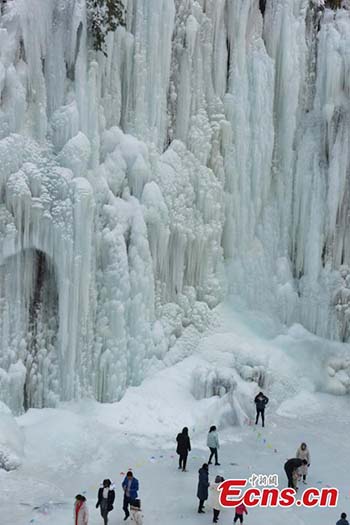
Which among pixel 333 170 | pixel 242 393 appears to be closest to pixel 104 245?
pixel 242 393

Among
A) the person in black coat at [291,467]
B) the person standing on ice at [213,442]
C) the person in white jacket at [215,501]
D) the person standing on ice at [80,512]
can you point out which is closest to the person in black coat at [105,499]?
the person standing on ice at [80,512]

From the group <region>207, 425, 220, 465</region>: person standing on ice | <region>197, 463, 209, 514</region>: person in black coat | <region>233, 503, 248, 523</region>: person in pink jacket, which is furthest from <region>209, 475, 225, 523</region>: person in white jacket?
<region>207, 425, 220, 465</region>: person standing on ice

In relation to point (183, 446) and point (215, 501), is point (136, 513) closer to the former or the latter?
point (215, 501)

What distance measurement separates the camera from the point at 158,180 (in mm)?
17422

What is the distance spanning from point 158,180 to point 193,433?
6048mm

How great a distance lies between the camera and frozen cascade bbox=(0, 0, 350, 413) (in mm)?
15047

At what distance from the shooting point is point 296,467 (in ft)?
41.3

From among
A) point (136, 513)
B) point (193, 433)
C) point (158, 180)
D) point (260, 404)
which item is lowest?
point (193, 433)

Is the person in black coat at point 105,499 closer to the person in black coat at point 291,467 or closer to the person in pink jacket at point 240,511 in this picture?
the person in pink jacket at point 240,511

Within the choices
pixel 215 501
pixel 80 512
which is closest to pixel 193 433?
pixel 215 501

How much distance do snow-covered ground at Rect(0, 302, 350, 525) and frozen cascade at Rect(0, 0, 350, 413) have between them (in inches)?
30.6

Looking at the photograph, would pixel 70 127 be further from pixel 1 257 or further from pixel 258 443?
pixel 258 443

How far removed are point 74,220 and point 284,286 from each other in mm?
7090

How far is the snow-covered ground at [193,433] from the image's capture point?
1177cm
